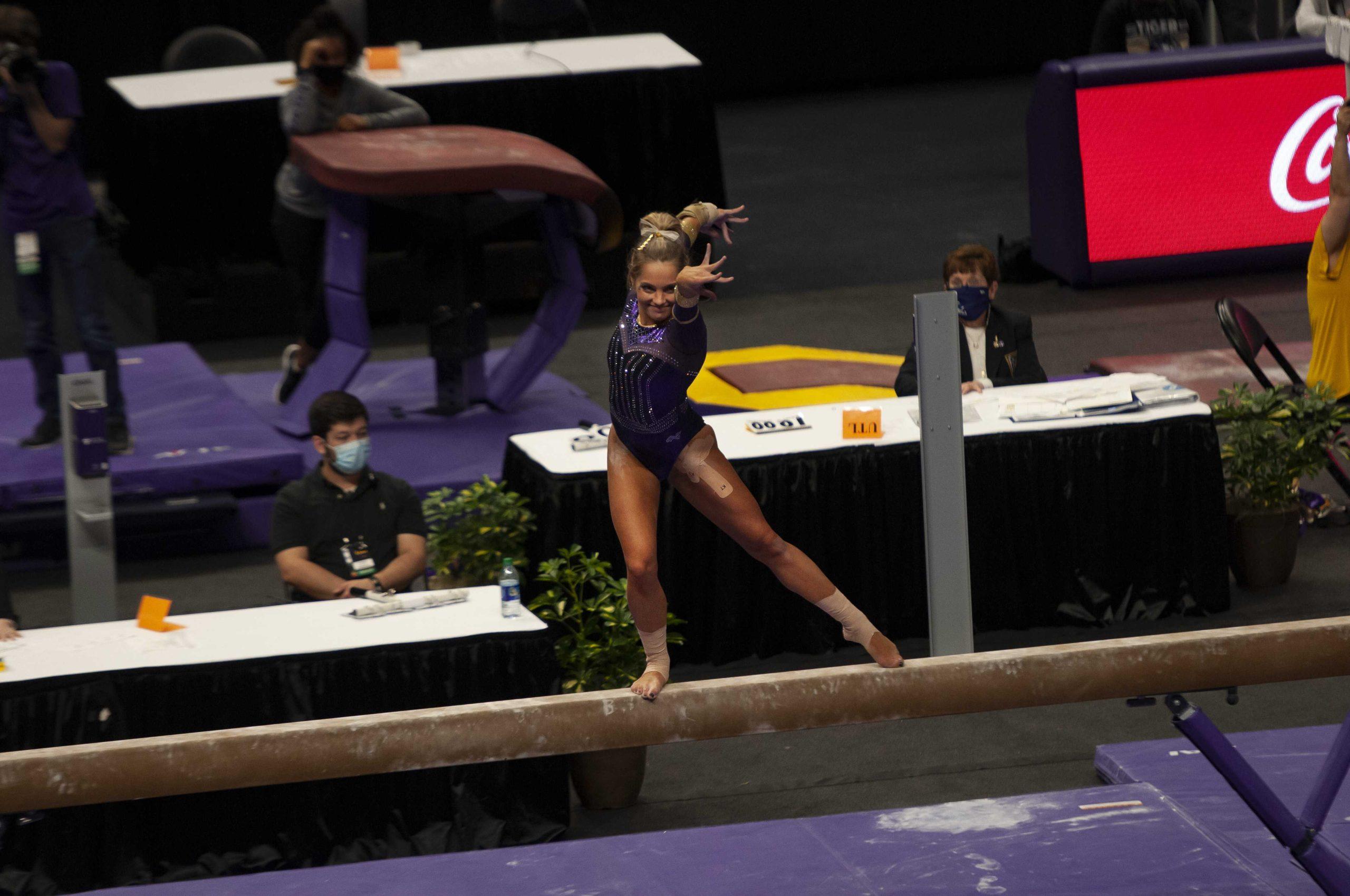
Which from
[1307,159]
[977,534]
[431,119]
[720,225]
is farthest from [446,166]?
[1307,159]

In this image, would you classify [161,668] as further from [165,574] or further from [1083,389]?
[1083,389]

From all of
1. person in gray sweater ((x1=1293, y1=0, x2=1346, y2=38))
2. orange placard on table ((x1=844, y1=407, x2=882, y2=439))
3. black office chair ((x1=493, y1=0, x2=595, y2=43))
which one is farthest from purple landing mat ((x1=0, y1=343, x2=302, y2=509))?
black office chair ((x1=493, y1=0, x2=595, y2=43))

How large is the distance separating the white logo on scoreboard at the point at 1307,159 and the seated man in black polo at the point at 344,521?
6.44m

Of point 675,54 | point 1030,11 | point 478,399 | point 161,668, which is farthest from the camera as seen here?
point 1030,11

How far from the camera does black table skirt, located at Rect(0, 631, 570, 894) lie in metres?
4.10

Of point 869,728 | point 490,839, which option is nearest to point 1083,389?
point 869,728

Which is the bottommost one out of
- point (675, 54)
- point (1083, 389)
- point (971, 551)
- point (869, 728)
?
point (869, 728)

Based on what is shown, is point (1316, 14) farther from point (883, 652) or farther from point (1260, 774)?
point (883, 652)

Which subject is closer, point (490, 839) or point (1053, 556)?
point (490, 839)

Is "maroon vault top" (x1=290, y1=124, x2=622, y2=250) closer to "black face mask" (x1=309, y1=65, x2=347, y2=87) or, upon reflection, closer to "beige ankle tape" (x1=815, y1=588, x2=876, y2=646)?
"black face mask" (x1=309, y1=65, x2=347, y2=87)

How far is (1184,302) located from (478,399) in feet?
13.7

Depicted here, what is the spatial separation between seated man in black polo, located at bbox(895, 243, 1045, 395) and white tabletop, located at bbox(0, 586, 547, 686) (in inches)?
80.1

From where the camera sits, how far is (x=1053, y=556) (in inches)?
223

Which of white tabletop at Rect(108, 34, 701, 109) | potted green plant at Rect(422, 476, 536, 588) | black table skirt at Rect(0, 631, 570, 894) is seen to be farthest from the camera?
white tabletop at Rect(108, 34, 701, 109)
